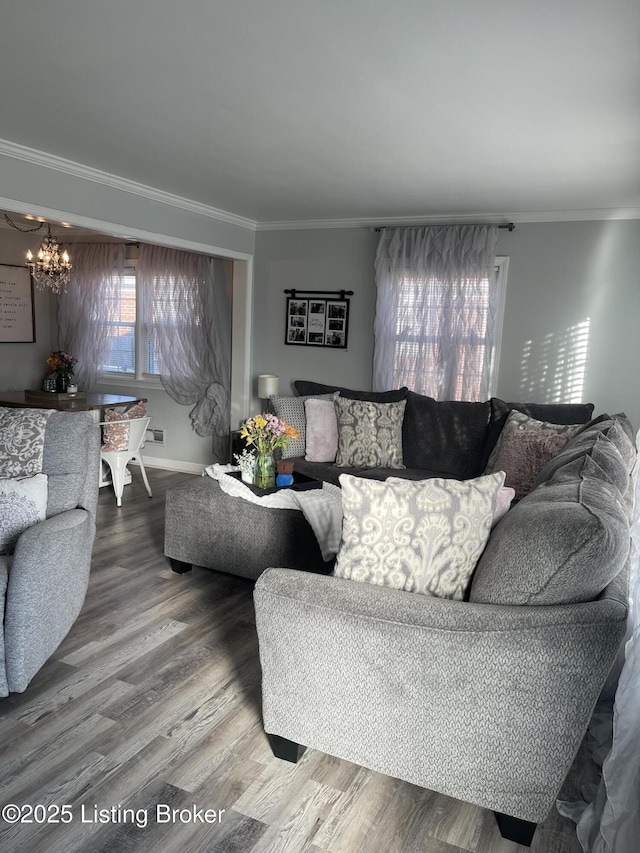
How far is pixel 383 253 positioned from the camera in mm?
5188

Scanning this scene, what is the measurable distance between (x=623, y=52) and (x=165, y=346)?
4.73m

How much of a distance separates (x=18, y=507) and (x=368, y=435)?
106 inches

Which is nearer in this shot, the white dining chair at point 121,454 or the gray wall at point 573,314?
the gray wall at point 573,314

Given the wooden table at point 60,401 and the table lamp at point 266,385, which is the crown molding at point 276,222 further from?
the wooden table at point 60,401

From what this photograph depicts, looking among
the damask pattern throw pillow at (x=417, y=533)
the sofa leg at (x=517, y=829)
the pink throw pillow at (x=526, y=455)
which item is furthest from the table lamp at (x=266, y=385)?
the sofa leg at (x=517, y=829)

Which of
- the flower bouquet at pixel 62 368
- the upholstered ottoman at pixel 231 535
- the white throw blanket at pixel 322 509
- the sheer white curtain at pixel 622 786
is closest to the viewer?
the sheer white curtain at pixel 622 786

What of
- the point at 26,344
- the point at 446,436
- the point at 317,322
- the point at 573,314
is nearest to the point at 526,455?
the point at 446,436

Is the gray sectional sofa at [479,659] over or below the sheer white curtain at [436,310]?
below

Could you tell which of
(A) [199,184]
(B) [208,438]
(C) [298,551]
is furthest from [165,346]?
(C) [298,551]

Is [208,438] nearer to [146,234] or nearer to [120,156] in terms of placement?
[146,234]

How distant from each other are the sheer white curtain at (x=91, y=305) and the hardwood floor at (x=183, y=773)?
4.05 m

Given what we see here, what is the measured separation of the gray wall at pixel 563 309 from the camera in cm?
452

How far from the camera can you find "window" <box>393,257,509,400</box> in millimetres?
4895

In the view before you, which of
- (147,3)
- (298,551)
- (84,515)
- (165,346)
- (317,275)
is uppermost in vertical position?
(147,3)
